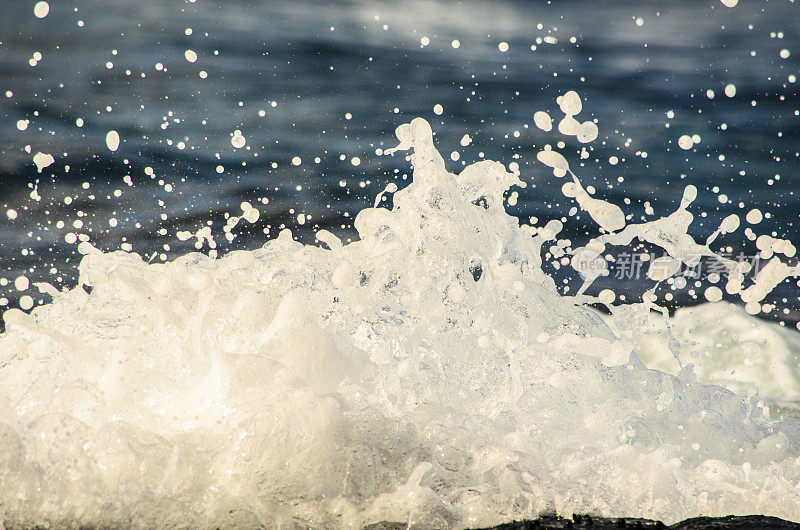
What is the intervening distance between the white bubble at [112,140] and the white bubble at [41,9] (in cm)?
131

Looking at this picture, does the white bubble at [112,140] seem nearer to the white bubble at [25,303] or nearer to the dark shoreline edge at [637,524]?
the white bubble at [25,303]

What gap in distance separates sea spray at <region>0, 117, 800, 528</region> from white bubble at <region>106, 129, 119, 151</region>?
301 centimetres

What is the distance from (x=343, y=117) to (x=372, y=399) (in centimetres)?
455

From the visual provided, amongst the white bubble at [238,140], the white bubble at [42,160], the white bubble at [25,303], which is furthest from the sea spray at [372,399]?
the white bubble at [238,140]

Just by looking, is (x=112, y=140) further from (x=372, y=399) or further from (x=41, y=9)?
(x=372, y=399)

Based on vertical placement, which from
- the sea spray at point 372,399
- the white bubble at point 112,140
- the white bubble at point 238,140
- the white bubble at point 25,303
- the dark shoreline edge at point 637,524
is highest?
the white bubble at point 238,140

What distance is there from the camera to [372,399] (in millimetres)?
1992

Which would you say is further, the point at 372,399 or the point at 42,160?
the point at 42,160

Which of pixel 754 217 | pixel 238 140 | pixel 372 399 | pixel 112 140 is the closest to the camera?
pixel 372 399

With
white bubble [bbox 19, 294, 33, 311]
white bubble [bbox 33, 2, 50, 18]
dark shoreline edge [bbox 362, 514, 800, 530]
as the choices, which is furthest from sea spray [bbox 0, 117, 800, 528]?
white bubble [bbox 33, 2, 50, 18]

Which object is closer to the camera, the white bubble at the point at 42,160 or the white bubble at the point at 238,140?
the white bubble at the point at 42,160

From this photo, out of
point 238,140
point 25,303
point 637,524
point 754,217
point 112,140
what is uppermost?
point 238,140

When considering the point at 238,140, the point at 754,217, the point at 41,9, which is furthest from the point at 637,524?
the point at 41,9

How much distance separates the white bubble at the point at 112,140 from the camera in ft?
18.3
